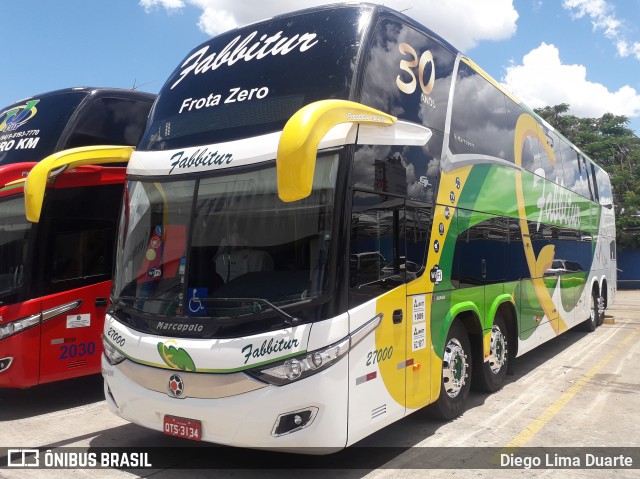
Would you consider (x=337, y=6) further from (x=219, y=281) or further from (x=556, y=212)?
(x=556, y=212)

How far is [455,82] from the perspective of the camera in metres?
6.45

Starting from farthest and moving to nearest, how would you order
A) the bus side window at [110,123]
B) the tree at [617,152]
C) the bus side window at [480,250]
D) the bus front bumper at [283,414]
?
1. the tree at [617,152]
2. the bus side window at [110,123]
3. the bus side window at [480,250]
4. the bus front bumper at [283,414]

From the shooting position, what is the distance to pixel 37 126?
7.51 meters

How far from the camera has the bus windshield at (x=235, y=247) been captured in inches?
171

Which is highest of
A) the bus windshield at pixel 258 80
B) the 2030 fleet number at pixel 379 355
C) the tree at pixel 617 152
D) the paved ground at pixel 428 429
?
the tree at pixel 617 152

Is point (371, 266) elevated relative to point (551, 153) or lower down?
lower down

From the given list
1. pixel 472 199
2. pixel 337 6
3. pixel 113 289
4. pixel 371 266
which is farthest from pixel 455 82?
pixel 113 289

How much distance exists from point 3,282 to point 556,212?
8.81 meters

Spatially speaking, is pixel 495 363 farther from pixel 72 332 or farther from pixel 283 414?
pixel 72 332

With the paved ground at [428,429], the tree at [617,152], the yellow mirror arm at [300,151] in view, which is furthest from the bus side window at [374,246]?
the tree at [617,152]

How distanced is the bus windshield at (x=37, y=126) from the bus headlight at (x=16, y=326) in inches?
80.7

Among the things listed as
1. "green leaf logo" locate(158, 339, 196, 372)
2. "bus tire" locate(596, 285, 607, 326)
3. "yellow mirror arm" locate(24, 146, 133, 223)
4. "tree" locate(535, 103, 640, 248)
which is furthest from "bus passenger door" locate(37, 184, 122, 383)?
"tree" locate(535, 103, 640, 248)

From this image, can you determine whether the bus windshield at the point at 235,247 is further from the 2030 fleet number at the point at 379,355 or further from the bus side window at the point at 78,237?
the bus side window at the point at 78,237

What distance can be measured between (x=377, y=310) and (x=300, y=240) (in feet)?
2.90
